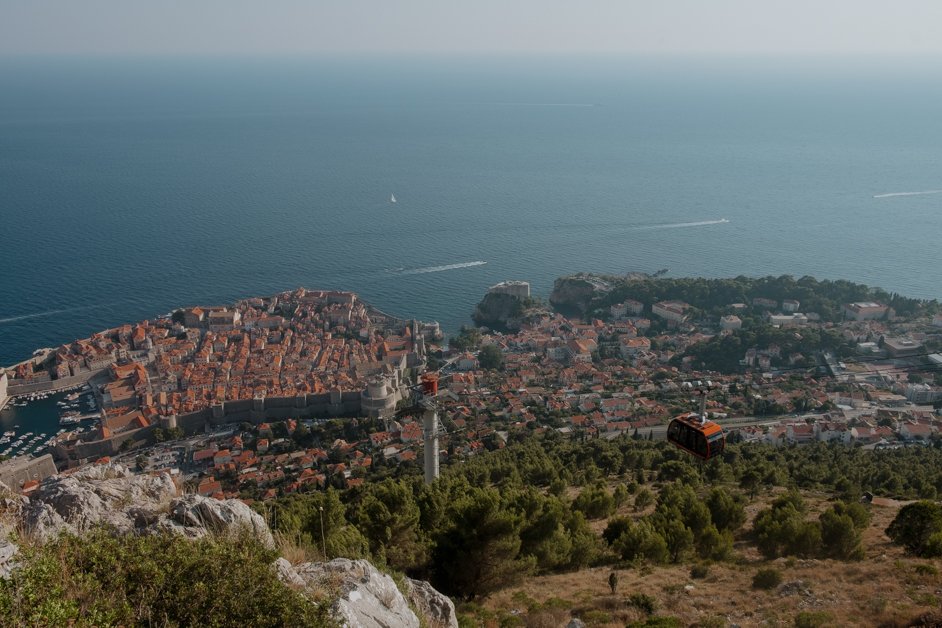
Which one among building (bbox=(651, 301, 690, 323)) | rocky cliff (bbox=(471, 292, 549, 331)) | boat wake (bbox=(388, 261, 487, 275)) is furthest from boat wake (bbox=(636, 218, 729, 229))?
rocky cliff (bbox=(471, 292, 549, 331))

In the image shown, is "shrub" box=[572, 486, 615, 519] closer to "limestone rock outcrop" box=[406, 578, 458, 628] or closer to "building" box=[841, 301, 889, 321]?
"limestone rock outcrop" box=[406, 578, 458, 628]

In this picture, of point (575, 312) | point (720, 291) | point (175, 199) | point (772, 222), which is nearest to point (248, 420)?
point (575, 312)

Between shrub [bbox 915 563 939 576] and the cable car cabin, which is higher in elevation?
the cable car cabin

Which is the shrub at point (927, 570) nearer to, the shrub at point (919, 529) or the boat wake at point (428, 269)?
the shrub at point (919, 529)

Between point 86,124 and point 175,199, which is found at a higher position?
point 86,124

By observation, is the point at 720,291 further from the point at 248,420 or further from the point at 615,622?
the point at 615,622

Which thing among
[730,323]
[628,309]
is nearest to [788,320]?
[730,323]

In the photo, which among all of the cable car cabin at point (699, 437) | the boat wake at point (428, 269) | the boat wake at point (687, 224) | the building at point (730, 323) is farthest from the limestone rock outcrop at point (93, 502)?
the boat wake at point (687, 224)
